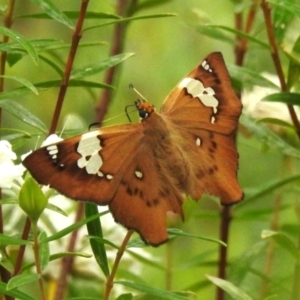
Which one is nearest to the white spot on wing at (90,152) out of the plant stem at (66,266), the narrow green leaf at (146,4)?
the plant stem at (66,266)

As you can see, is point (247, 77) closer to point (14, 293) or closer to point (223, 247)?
point (223, 247)

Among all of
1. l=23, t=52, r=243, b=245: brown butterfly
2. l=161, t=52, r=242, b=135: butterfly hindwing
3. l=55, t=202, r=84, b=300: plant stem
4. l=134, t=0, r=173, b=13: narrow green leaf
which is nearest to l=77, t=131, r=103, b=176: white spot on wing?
l=23, t=52, r=243, b=245: brown butterfly

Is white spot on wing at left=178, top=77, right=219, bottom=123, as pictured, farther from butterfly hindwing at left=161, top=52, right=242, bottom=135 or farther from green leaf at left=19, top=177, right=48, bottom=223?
green leaf at left=19, top=177, right=48, bottom=223

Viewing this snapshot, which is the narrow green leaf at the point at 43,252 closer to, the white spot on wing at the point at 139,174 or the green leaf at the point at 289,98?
the white spot on wing at the point at 139,174

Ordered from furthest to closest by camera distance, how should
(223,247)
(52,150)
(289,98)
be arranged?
(223,247) < (289,98) < (52,150)

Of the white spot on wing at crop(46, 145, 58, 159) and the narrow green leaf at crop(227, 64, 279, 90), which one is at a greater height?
the narrow green leaf at crop(227, 64, 279, 90)

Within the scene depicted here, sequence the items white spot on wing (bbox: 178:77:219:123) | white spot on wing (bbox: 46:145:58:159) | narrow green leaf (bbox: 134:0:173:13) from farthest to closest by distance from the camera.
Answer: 1. narrow green leaf (bbox: 134:0:173:13)
2. white spot on wing (bbox: 178:77:219:123)
3. white spot on wing (bbox: 46:145:58:159)

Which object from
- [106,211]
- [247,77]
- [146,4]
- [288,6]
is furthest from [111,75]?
[106,211]
